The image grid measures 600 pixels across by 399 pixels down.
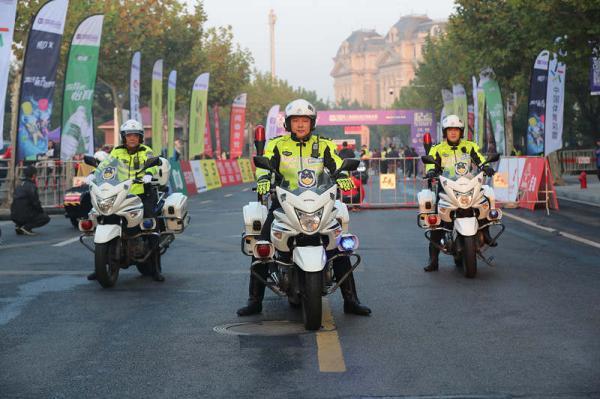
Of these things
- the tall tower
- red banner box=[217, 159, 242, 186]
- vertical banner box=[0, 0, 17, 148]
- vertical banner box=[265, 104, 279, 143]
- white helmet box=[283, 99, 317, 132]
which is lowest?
red banner box=[217, 159, 242, 186]

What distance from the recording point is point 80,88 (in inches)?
1036

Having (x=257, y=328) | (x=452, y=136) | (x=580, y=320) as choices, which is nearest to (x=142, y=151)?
(x=452, y=136)

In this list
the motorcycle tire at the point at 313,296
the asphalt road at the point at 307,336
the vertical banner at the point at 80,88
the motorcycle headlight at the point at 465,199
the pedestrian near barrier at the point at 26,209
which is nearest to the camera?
the asphalt road at the point at 307,336

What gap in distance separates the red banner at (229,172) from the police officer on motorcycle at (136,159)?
34869 millimetres

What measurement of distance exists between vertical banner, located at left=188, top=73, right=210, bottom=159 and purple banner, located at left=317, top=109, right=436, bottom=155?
36.9 meters

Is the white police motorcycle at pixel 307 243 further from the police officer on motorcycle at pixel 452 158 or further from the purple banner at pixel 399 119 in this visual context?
the purple banner at pixel 399 119

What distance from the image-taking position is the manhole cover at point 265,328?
8.15m

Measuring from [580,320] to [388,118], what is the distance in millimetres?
70975

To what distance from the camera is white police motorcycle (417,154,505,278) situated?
11523 mm

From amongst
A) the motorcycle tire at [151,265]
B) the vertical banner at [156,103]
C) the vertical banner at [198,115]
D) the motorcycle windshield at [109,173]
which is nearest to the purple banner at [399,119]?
the vertical banner at [198,115]

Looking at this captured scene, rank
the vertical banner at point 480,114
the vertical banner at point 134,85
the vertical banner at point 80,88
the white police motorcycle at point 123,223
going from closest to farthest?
the white police motorcycle at point 123,223
the vertical banner at point 80,88
the vertical banner at point 134,85
the vertical banner at point 480,114

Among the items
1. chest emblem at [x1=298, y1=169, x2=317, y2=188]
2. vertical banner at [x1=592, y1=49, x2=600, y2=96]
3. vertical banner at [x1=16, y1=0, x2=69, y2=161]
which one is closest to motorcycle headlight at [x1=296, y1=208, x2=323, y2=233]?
chest emblem at [x1=298, y1=169, x2=317, y2=188]

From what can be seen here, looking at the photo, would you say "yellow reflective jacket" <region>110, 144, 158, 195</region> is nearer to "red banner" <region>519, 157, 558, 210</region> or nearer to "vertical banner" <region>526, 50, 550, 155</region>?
"red banner" <region>519, 157, 558, 210</region>

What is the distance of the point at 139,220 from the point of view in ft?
37.9
